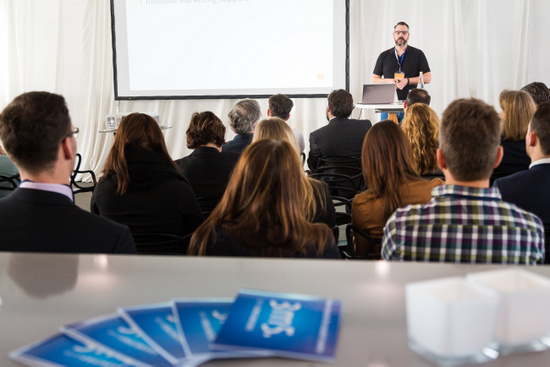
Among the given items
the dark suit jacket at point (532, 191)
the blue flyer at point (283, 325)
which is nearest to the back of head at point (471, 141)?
the dark suit jacket at point (532, 191)

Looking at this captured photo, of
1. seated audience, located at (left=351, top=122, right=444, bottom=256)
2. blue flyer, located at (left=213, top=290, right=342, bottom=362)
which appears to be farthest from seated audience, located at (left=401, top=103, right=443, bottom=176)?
blue flyer, located at (left=213, top=290, right=342, bottom=362)

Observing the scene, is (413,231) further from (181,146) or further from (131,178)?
(181,146)

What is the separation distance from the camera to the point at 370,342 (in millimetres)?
716

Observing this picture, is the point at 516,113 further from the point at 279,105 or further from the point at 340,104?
the point at 279,105

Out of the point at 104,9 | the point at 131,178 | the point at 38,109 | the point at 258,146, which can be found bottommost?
the point at 131,178

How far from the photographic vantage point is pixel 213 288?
87cm

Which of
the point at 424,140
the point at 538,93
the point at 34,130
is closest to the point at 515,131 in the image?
the point at 424,140

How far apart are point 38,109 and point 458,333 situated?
144cm

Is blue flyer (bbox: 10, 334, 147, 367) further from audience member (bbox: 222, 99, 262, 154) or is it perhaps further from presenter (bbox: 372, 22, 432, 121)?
presenter (bbox: 372, 22, 432, 121)

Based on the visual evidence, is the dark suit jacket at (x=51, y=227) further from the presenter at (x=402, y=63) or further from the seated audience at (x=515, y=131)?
the presenter at (x=402, y=63)

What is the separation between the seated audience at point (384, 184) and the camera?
249 centimetres

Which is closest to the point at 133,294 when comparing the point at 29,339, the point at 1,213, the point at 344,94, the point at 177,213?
the point at 29,339

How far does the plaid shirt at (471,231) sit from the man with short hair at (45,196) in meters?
0.84

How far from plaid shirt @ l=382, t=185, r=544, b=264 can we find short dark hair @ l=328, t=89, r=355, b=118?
296cm
